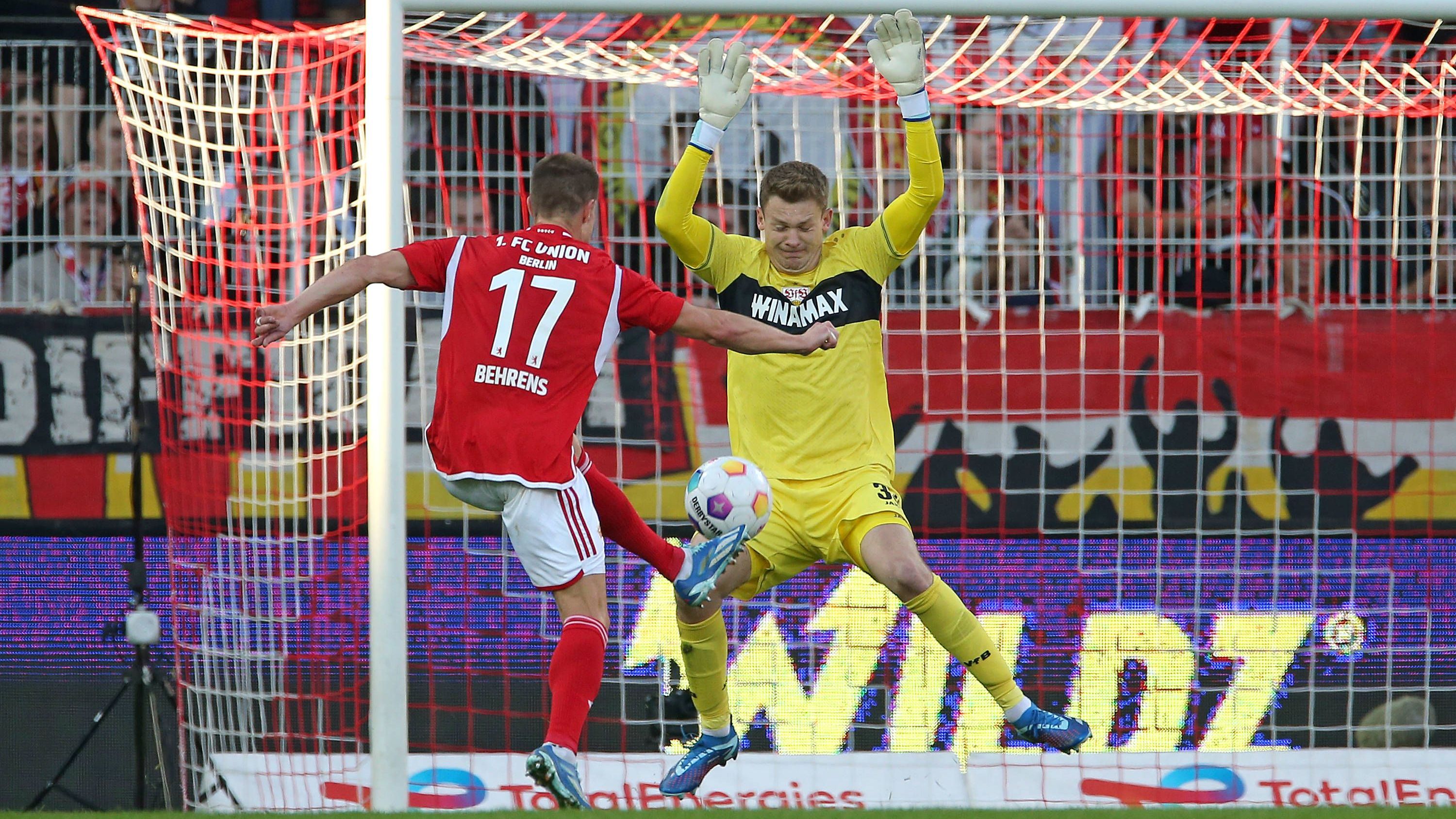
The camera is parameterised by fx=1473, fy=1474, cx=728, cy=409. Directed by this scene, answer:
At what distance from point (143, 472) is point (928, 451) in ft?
13.5

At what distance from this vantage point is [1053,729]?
4719mm

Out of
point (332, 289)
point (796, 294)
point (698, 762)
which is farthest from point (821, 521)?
point (332, 289)

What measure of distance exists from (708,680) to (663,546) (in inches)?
24.6

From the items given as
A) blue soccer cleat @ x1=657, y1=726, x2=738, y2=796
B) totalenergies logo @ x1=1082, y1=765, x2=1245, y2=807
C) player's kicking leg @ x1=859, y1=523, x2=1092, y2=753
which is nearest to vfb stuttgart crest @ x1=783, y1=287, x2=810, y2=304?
player's kicking leg @ x1=859, y1=523, x2=1092, y2=753

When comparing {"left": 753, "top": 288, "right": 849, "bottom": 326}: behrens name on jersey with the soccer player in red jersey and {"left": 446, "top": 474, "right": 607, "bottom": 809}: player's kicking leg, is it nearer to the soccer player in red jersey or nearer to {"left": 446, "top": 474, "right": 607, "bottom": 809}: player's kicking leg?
the soccer player in red jersey

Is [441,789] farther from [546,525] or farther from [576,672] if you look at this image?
[546,525]

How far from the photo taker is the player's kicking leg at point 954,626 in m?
4.63

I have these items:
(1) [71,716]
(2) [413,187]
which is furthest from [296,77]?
(1) [71,716]

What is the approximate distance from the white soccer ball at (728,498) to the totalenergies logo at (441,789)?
6.64ft

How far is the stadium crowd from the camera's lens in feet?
24.3

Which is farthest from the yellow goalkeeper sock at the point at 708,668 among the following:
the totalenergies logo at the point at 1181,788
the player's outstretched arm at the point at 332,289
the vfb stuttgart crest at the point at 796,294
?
the totalenergies logo at the point at 1181,788

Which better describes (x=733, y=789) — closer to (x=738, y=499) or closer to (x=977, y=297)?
(x=738, y=499)

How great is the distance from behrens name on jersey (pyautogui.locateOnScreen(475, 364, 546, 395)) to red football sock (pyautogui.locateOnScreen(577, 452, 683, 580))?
1.48ft

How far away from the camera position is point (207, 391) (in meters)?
6.66
